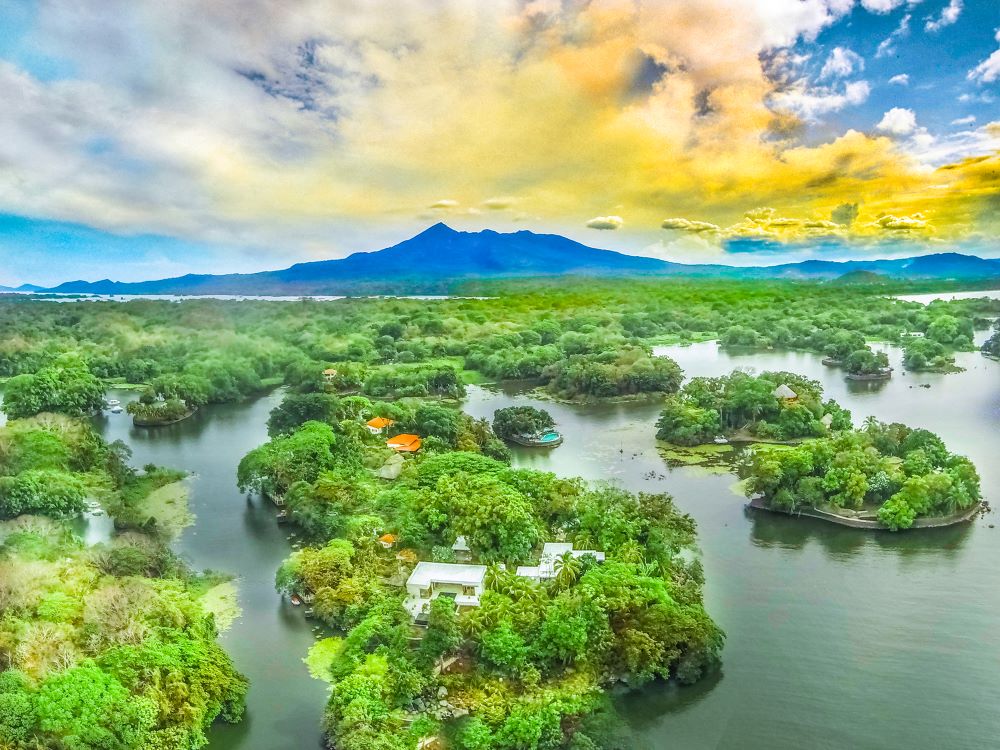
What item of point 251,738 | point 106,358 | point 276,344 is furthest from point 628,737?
point 276,344

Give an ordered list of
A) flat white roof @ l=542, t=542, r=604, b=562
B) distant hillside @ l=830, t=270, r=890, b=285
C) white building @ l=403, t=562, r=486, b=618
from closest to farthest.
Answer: white building @ l=403, t=562, r=486, b=618
flat white roof @ l=542, t=542, r=604, b=562
distant hillside @ l=830, t=270, r=890, b=285

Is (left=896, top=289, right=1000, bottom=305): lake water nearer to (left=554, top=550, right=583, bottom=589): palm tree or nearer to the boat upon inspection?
the boat

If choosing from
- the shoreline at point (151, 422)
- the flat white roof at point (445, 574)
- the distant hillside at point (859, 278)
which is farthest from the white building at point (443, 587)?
the distant hillside at point (859, 278)

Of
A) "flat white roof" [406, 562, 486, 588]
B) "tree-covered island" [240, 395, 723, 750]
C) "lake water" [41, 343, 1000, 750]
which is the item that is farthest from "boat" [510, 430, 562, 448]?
"flat white roof" [406, 562, 486, 588]

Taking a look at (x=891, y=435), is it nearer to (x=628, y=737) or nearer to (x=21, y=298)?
(x=628, y=737)

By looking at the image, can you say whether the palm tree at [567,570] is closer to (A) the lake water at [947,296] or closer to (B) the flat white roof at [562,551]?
(B) the flat white roof at [562,551]

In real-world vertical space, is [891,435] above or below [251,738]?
above
